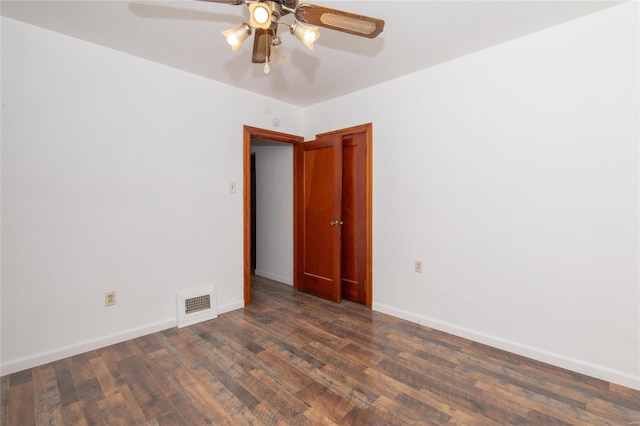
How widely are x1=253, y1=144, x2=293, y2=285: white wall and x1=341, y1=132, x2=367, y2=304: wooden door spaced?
37.8 inches

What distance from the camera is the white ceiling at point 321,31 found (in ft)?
6.57

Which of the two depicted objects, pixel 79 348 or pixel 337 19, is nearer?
pixel 337 19

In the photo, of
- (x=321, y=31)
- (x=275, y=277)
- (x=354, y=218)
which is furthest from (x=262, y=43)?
(x=275, y=277)

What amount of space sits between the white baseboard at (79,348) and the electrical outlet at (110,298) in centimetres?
27

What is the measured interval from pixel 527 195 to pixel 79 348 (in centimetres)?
372

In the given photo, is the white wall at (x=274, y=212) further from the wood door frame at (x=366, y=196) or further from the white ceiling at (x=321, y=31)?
the white ceiling at (x=321, y=31)

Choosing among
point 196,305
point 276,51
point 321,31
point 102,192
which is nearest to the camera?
point 276,51

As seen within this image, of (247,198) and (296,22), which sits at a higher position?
(296,22)

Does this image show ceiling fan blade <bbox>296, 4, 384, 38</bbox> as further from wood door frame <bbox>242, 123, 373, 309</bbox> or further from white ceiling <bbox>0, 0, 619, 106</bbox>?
wood door frame <bbox>242, 123, 373, 309</bbox>

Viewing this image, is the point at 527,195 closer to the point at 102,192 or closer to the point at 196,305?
the point at 196,305

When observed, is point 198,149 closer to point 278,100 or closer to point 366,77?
point 278,100

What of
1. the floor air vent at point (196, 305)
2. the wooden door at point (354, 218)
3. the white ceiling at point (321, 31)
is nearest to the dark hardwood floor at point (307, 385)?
the floor air vent at point (196, 305)

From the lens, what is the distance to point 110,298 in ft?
8.57

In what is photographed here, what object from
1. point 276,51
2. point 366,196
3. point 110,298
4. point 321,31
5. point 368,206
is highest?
point 321,31
